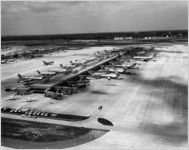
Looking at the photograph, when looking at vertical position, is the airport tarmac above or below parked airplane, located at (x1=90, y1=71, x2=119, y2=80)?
below

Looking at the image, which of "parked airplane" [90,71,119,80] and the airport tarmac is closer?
the airport tarmac

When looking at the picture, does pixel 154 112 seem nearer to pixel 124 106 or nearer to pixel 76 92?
pixel 124 106

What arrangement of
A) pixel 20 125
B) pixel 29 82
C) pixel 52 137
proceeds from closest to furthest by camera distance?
1. pixel 52 137
2. pixel 20 125
3. pixel 29 82

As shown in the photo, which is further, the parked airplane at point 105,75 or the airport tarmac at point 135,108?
the parked airplane at point 105,75

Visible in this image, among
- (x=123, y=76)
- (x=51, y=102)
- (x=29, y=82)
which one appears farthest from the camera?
(x=123, y=76)

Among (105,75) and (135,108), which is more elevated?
(105,75)

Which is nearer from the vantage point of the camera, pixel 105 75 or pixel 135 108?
pixel 135 108

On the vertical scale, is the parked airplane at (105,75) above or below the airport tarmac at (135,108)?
above

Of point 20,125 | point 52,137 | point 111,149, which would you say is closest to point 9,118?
point 20,125
